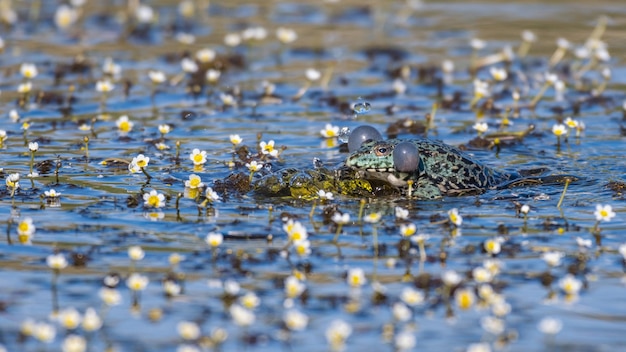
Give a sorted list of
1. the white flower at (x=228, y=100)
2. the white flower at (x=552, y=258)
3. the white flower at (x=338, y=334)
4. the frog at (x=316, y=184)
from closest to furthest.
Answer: the white flower at (x=338, y=334) < the white flower at (x=552, y=258) < the frog at (x=316, y=184) < the white flower at (x=228, y=100)

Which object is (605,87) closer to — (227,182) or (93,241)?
(227,182)

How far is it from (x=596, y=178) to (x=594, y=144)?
1549 mm

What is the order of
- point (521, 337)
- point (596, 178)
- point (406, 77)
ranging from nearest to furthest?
point (521, 337)
point (596, 178)
point (406, 77)

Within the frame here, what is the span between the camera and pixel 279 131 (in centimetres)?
1177

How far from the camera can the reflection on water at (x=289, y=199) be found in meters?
Answer: 6.07

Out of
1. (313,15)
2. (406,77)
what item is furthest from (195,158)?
(313,15)

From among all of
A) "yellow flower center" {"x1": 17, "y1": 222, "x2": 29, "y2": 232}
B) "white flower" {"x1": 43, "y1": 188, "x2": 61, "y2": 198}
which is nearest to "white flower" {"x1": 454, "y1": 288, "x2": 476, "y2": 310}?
"yellow flower center" {"x1": 17, "y1": 222, "x2": 29, "y2": 232}

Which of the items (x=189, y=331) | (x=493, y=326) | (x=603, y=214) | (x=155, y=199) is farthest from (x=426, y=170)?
(x=189, y=331)

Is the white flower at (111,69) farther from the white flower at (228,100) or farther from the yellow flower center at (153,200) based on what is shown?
the yellow flower center at (153,200)

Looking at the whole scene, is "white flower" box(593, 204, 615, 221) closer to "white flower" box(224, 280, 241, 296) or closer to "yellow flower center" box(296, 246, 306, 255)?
"yellow flower center" box(296, 246, 306, 255)

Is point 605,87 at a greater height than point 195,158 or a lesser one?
greater

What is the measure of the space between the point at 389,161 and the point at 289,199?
104 cm

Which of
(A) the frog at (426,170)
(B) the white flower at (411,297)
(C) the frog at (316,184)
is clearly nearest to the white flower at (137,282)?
(B) the white flower at (411,297)

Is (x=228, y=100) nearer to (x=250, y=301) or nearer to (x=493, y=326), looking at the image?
(x=250, y=301)
